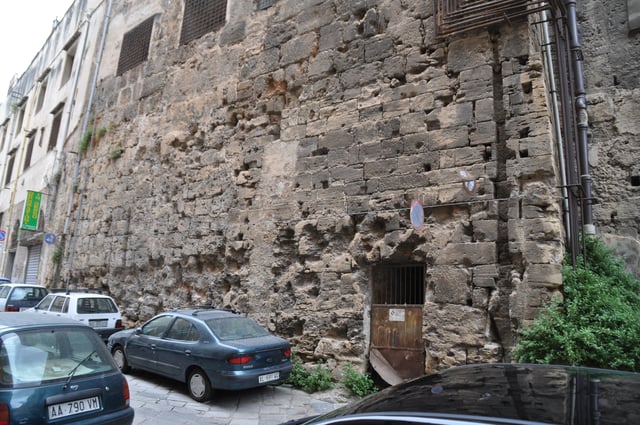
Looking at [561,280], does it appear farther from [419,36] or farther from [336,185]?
[419,36]

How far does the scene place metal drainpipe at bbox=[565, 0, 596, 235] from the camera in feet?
20.6

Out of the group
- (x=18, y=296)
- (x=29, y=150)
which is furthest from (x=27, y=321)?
(x=29, y=150)

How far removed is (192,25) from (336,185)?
667 cm

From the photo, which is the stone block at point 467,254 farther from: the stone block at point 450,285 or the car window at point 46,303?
the car window at point 46,303

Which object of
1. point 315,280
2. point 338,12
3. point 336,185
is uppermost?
point 338,12

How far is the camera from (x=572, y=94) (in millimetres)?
6922

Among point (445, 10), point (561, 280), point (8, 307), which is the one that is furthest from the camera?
point (8, 307)

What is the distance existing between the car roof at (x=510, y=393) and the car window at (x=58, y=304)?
28.2 ft

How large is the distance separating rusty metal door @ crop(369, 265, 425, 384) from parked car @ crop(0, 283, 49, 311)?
8941 millimetres

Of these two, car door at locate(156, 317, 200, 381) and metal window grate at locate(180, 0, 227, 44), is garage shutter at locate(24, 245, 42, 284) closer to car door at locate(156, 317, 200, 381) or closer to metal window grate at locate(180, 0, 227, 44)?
metal window grate at locate(180, 0, 227, 44)

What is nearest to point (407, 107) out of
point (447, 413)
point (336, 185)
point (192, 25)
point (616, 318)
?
point (336, 185)

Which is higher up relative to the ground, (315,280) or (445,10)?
(445,10)

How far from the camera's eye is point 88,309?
920 cm

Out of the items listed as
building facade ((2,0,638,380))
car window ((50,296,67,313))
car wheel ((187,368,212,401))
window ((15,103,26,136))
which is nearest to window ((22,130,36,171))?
window ((15,103,26,136))
